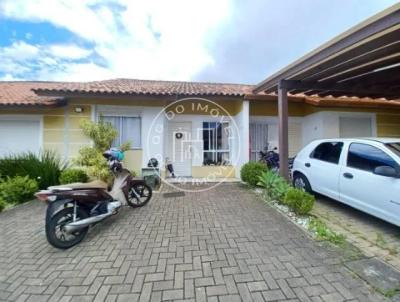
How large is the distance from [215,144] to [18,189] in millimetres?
6402

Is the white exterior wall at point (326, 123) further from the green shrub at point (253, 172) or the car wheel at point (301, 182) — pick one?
the green shrub at point (253, 172)

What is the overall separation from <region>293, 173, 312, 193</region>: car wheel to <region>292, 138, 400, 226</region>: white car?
1.1 inches

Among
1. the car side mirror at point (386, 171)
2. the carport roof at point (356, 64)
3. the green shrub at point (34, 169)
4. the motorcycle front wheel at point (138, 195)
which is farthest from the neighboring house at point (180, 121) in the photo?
the car side mirror at point (386, 171)

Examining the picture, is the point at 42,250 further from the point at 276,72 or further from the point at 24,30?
the point at 24,30

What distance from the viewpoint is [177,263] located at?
2.91 meters

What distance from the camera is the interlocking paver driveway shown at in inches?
93.0

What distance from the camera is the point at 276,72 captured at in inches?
250

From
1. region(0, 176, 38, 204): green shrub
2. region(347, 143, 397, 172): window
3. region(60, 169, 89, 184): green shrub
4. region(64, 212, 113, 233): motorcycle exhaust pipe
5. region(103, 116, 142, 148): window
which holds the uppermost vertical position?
region(103, 116, 142, 148): window

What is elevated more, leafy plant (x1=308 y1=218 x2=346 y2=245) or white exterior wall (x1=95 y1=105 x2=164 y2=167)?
white exterior wall (x1=95 y1=105 x2=164 y2=167)

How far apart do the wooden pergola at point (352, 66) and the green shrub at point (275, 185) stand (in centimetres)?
54

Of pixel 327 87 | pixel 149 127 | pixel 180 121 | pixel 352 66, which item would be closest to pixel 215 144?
pixel 180 121

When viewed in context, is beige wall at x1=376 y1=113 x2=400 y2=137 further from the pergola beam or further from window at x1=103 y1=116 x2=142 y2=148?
window at x1=103 y1=116 x2=142 y2=148

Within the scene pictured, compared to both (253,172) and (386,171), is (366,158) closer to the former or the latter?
(386,171)

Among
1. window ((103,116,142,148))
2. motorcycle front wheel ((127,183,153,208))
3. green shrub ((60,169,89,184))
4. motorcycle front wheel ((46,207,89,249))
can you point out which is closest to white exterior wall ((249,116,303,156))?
window ((103,116,142,148))
